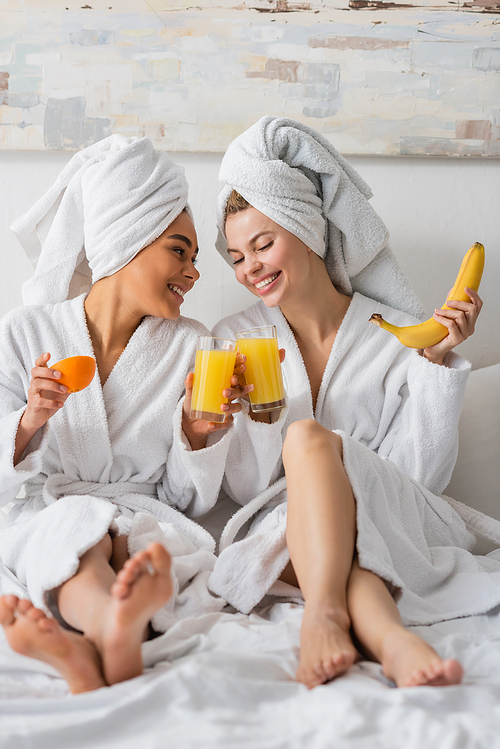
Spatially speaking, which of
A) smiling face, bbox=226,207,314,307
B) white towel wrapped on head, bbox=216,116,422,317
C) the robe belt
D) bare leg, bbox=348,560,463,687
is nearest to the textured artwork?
white towel wrapped on head, bbox=216,116,422,317

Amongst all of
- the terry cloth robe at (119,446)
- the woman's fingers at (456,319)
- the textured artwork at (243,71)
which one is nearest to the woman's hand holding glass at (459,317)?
the woman's fingers at (456,319)

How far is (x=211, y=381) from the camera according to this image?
1.33 metres

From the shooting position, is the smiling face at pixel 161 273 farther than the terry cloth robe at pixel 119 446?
Yes

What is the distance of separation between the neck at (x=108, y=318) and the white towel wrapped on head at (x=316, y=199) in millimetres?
378

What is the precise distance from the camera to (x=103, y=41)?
6.24 ft

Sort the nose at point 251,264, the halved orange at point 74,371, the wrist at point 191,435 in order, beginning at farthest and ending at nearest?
the nose at point 251,264
the wrist at point 191,435
the halved orange at point 74,371

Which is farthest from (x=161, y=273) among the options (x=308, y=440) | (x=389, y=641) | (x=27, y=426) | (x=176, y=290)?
(x=389, y=641)

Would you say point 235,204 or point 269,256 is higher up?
point 235,204

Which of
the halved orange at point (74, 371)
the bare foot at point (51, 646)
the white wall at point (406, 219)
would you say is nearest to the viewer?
the bare foot at point (51, 646)

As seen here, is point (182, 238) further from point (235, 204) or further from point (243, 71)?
point (243, 71)

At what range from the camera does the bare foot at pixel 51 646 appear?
2.74ft

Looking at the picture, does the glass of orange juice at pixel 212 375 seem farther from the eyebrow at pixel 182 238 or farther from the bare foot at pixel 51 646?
the bare foot at pixel 51 646

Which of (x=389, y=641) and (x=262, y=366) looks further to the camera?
(x=262, y=366)

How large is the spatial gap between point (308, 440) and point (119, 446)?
55cm
